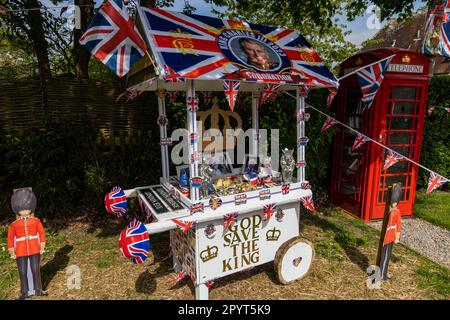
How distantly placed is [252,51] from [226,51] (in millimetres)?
323

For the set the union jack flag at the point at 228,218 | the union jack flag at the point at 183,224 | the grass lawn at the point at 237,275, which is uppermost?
the union jack flag at the point at 183,224

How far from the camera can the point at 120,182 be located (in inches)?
206

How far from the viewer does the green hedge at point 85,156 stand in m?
4.78

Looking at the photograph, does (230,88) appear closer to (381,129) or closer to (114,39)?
(114,39)

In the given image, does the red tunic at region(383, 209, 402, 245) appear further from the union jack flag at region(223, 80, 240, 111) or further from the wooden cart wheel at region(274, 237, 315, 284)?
the union jack flag at region(223, 80, 240, 111)

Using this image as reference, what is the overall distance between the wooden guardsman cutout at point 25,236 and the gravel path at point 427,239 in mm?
5107

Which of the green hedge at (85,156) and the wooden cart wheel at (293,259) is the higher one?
the green hedge at (85,156)

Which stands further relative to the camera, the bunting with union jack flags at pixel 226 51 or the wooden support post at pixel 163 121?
the wooden support post at pixel 163 121

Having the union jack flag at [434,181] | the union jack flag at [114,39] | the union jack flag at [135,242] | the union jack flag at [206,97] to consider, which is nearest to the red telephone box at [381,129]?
the union jack flag at [434,181]

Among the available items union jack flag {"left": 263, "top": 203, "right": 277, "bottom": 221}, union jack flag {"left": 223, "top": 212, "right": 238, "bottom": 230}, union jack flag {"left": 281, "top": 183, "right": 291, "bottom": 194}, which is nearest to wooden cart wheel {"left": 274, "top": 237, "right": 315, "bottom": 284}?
union jack flag {"left": 263, "top": 203, "right": 277, "bottom": 221}

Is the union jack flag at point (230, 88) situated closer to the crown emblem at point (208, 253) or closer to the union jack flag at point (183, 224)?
the union jack flag at point (183, 224)

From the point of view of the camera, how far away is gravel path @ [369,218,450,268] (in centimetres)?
438

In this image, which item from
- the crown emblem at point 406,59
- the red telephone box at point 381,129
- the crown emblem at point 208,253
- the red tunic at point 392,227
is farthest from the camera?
the red telephone box at point 381,129

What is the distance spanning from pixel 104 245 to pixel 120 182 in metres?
1.12
